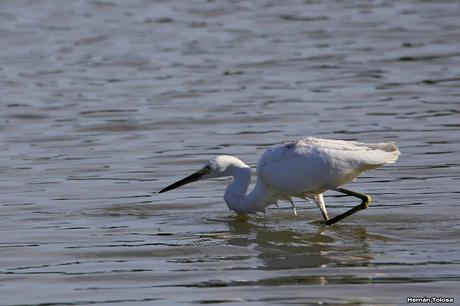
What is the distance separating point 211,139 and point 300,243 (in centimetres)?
502

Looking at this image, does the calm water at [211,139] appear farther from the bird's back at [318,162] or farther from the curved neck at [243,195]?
the bird's back at [318,162]

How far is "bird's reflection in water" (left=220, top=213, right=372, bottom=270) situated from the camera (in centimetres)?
991

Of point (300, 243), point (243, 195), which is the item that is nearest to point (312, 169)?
point (300, 243)

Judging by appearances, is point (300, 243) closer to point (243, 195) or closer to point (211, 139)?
point (243, 195)

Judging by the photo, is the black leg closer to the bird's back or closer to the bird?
the bird

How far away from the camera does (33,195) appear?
42.2 feet

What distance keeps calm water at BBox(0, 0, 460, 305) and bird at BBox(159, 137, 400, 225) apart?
11.0 inches

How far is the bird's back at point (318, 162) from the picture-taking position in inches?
431

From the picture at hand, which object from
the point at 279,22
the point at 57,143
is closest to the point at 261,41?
the point at 279,22

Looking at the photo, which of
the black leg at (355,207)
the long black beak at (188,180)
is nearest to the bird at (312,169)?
the black leg at (355,207)

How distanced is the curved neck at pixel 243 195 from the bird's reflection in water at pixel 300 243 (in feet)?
0.58

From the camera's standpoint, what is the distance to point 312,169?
11.0 metres

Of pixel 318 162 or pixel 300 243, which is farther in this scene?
pixel 318 162

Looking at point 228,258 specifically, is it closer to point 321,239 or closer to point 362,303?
point 321,239
